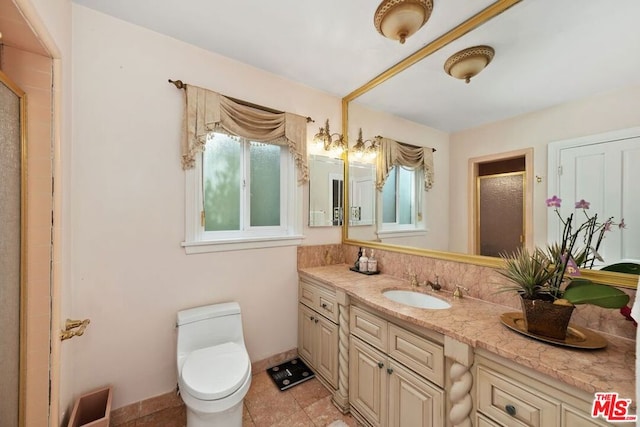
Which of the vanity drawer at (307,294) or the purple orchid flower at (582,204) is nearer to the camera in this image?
the purple orchid flower at (582,204)

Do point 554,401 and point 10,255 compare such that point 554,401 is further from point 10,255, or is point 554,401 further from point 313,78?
point 313,78

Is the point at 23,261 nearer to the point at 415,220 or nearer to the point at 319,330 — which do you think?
the point at 319,330

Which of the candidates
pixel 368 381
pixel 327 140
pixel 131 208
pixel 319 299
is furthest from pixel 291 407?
pixel 327 140

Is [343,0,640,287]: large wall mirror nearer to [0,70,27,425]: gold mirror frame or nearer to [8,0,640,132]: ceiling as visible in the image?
[8,0,640,132]: ceiling

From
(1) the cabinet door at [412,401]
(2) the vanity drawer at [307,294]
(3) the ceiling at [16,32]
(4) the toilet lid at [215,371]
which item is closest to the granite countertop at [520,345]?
(1) the cabinet door at [412,401]

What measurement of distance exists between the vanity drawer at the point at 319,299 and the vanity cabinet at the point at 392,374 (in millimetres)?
199

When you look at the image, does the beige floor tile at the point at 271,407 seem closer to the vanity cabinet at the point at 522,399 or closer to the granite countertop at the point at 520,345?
the granite countertop at the point at 520,345

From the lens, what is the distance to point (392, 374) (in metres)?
1.32

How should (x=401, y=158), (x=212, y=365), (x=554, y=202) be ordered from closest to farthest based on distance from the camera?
(x=554, y=202) → (x=212, y=365) → (x=401, y=158)

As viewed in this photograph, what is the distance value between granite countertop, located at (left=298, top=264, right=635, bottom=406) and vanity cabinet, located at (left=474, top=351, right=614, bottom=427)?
0.05 m

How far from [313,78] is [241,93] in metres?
0.64

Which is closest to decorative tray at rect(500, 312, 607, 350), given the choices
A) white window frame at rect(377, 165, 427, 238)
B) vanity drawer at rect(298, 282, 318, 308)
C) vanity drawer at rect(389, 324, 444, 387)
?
vanity drawer at rect(389, 324, 444, 387)

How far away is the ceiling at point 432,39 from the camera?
3.61 feet

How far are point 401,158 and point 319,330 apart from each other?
60.6 inches
